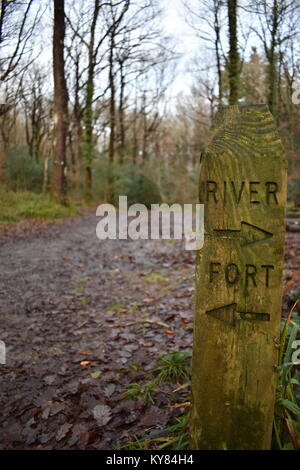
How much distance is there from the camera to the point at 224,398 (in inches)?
61.7

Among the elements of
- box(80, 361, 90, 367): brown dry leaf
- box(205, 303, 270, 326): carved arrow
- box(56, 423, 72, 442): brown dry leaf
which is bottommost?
box(56, 423, 72, 442): brown dry leaf

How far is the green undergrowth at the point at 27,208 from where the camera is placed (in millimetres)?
10812

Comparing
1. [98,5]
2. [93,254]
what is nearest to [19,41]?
[98,5]

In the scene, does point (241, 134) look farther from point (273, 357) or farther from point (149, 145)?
point (149, 145)

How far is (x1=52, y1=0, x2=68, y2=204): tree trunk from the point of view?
1253cm

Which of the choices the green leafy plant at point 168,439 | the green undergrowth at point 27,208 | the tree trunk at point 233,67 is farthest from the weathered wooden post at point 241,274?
the tree trunk at point 233,67

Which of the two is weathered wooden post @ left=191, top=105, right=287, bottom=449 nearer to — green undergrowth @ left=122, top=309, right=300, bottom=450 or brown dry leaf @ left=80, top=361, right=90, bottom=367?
green undergrowth @ left=122, top=309, right=300, bottom=450

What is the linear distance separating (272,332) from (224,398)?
1.28 ft

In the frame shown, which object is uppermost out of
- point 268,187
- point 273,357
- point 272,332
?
point 268,187

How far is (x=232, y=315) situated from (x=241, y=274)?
0.64 ft

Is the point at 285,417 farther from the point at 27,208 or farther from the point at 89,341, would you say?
the point at 27,208

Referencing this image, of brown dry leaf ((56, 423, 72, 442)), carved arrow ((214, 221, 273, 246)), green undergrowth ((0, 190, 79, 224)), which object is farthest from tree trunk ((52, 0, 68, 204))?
carved arrow ((214, 221, 273, 246))

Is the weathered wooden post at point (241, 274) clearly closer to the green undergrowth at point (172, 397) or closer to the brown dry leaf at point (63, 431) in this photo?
the green undergrowth at point (172, 397)

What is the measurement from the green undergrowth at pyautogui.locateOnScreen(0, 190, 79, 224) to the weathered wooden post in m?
9.80
